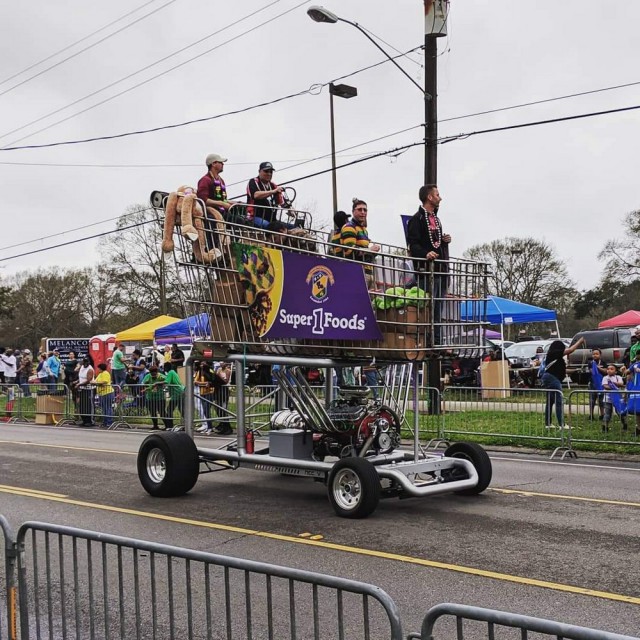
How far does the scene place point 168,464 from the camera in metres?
9.03

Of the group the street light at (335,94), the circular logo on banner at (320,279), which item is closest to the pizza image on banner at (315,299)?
the circular logo on banner at (320,279)

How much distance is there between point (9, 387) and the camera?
2575cm

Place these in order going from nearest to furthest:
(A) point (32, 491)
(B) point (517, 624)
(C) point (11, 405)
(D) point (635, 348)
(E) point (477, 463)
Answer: (B) point (517, 624) → (E) point (477, 463) → (A) point (32, 491) → (D) point (635, 348) → (C) point (11, 405)

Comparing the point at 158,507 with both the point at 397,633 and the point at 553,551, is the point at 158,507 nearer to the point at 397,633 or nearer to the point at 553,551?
the point at 553,551

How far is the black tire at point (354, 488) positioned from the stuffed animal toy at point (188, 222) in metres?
2.58

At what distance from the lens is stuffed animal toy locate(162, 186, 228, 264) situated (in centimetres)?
845

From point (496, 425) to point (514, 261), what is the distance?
2083 inches

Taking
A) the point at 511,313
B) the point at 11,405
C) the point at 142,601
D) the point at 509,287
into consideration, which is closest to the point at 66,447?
the point at 142,601

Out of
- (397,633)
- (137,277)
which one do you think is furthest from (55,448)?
(137,277)

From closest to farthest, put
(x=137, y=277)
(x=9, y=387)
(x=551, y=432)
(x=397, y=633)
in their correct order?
(x=397, y=633)
(x=551, y=432)
(x=9, y=387)
(x=137, y=277)

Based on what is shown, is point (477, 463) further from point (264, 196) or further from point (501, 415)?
point (501, 415)

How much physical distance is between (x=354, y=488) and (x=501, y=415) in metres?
7.12

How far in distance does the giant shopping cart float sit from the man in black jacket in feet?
0.10

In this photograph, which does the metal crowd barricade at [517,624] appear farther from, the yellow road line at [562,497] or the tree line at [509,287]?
the tree line at [509,287]
